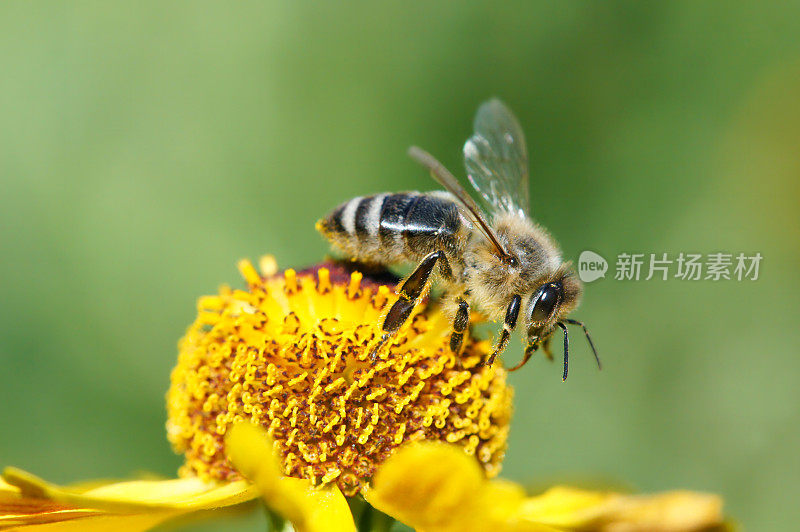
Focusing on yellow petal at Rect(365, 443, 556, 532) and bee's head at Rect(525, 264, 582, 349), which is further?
bee's head at Rect(525, 264, 582, 349)

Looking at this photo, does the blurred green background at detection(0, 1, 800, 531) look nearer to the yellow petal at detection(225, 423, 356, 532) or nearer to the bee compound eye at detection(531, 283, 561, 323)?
the bee compound eye at detection(531, 283, 561, 323)

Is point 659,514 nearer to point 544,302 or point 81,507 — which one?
point 544,302

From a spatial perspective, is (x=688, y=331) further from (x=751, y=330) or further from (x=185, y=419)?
(x=185, y=419)

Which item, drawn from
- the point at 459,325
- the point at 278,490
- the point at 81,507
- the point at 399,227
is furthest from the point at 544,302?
the point at 81,507

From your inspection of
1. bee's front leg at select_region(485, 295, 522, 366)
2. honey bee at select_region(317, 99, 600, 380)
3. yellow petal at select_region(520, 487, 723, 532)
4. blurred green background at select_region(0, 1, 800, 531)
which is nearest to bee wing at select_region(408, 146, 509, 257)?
honey bee at select_region(317, 99, 600, 380)

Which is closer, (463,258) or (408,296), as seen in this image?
(408,296)
